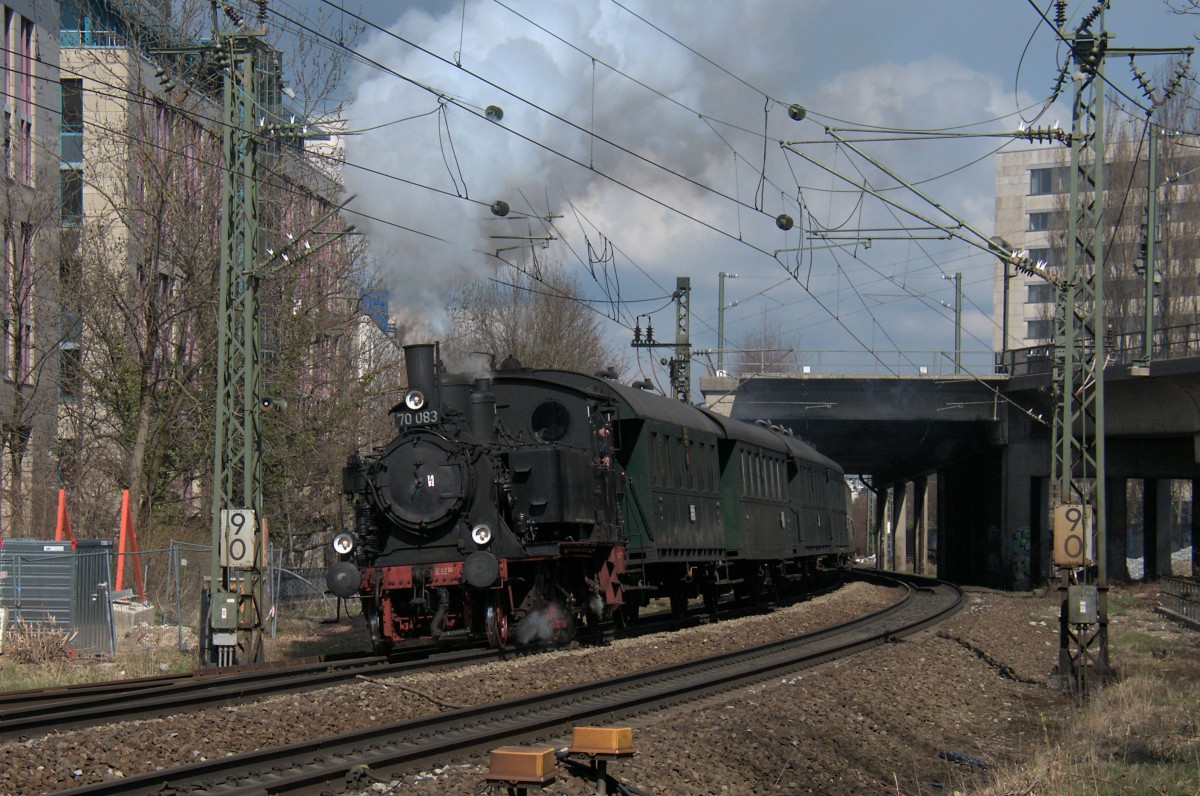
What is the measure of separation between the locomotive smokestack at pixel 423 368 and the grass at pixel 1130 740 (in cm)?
806

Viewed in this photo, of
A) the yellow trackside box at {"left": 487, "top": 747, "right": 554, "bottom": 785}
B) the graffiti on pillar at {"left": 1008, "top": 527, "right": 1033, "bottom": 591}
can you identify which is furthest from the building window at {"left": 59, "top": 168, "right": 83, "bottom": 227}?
the graffiti on pillar at {"left": 1008, "top": 527, "right": 1033, "bottom": 591}

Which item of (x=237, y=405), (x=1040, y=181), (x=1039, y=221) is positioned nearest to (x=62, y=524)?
(x=237, y=405)

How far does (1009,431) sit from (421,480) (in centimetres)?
3033

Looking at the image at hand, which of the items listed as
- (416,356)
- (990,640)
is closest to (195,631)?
(416,356)

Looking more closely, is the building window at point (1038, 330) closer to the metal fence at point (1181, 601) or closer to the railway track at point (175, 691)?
the metal fence at point (1181, 601)

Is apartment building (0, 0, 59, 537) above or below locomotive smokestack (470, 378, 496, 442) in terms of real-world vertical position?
above

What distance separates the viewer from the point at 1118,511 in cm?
4328

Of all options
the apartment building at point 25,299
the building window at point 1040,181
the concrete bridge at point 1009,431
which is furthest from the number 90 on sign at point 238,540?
the building window at point 1040,181

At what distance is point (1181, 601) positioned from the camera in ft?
86.6

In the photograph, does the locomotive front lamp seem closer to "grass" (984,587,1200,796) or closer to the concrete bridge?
"grass" (984,587,1200,796)

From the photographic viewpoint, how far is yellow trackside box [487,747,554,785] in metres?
6.47

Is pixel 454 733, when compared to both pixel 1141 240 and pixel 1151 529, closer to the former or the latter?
pixel 1141 240

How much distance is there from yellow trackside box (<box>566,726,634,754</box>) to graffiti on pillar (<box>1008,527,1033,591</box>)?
3499cm

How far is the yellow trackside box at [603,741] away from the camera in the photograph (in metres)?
6.95
